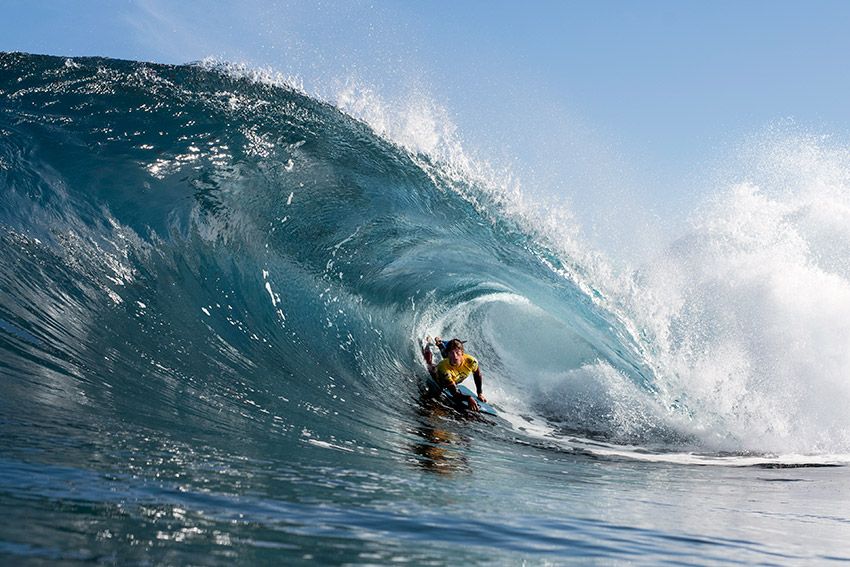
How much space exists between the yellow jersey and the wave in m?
0.45

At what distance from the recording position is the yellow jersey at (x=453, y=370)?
32.0 ft

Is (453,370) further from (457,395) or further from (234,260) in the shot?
(234,260)

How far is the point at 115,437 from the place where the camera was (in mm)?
3584

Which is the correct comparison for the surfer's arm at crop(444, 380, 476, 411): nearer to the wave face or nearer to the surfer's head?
the surfer's head

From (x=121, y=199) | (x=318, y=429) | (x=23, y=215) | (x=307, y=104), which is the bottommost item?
(x=318, y=429)

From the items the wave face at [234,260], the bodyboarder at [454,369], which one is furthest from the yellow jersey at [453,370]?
the wave face at [234,260]

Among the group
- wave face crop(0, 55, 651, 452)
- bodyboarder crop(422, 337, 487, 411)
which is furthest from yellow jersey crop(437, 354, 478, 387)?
wave face crop(0, 55, 651, 452)

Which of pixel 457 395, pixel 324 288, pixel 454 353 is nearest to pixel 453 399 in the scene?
pixel 457 395

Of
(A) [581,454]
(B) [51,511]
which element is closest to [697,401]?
(A) [581,454]

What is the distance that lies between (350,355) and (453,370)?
137cm

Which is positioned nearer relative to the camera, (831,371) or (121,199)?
(121,199)

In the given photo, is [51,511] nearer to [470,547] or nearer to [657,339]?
[470,547]

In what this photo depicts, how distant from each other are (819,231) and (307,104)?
13228 mm

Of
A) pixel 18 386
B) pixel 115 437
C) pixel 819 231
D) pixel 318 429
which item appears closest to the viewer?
pixel 115 437
